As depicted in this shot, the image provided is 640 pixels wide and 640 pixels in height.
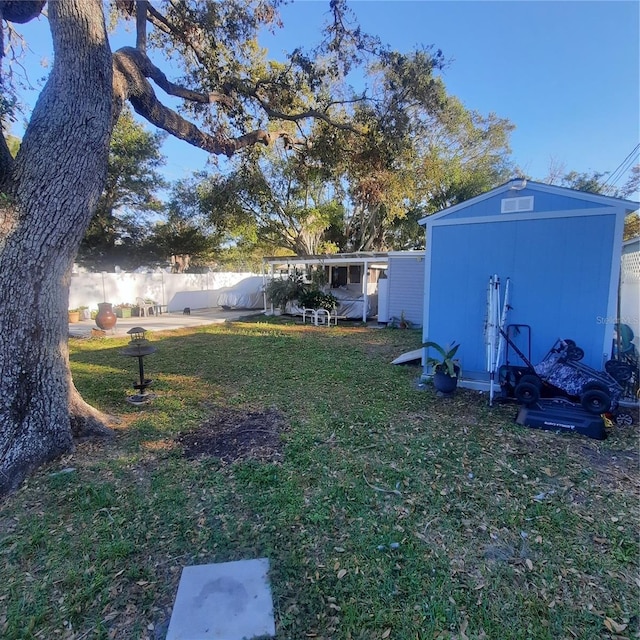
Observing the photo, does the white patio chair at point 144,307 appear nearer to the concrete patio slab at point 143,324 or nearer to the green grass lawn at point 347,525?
the concrete patio slab at point 143,324

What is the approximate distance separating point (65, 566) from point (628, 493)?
3619 millimetres

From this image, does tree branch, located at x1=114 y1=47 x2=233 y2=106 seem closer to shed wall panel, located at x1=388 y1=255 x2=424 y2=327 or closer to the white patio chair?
shed wall panel, located at x1=388 y1=255 x2=424 y2=327

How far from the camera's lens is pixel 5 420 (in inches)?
102

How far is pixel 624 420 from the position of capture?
3.65 m

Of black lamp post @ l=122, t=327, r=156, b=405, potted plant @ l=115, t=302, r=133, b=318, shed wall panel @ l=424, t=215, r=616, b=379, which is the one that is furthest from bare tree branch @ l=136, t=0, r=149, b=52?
potted plant @ l=115, t=302, r=133, b=318

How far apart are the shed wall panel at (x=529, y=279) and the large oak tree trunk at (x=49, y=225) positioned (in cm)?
409

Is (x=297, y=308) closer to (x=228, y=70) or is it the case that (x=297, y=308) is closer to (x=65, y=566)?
(x=228, y=70)

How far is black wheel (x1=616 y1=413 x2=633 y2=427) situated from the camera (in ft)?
11.8

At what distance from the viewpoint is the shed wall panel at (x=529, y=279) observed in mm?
4000

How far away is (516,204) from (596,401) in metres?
2.39

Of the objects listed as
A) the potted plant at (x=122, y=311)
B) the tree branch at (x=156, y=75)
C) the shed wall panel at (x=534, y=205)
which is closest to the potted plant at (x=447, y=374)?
the shed wall panel at (x=534, y=205)

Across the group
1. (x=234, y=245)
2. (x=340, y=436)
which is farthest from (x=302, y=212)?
(x=340, y=436)

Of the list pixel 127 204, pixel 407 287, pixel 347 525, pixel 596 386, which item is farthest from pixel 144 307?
pixel 596 386

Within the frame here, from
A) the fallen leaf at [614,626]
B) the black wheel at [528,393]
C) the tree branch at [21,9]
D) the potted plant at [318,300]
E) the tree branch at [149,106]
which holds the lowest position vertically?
the fallen leaf at [614,626]
